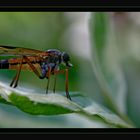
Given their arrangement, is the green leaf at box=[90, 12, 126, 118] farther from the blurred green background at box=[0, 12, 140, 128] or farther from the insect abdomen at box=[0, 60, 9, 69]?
the insect abdomen at box=[0, 60, 9, 69]

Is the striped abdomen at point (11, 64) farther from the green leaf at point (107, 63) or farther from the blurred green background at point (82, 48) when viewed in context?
the green leaf at point (107, 63)

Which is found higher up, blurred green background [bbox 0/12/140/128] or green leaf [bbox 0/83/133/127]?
blurred green background [bbox 0/12/140/128]

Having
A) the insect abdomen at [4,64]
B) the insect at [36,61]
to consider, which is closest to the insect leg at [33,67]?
the insect at [36,61]

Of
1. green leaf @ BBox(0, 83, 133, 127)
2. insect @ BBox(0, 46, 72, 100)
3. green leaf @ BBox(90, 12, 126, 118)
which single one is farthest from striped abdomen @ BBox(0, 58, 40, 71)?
green leaf @ BBox(90, 12, 126, 118)

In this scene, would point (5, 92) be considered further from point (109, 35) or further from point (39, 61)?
point (109, 35)

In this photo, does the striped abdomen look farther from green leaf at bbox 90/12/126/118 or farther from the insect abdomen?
green leaf at bbox 90/12/126/118

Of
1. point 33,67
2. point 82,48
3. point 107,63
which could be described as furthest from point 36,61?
point 107,63
